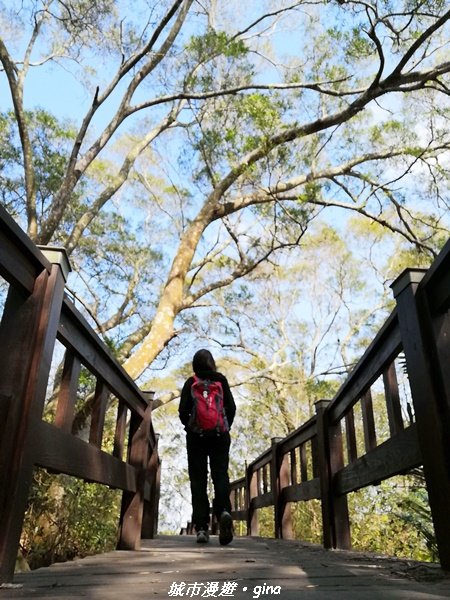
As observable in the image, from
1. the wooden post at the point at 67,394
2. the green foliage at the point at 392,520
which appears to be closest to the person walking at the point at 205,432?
the wooden post at the point at 67,394

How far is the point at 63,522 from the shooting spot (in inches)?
144

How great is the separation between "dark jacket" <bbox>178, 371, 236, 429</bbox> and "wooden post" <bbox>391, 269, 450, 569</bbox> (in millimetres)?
1930

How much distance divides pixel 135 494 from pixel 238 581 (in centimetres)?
204

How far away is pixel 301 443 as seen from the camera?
13.6ft

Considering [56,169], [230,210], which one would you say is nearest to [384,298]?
[230,210]

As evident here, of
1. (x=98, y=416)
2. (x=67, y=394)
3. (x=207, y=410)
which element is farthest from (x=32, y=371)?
(x=207, y=410)

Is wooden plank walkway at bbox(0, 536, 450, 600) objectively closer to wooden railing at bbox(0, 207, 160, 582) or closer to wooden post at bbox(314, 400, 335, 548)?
wooden railing at bbox(0, 207, 160, 582)

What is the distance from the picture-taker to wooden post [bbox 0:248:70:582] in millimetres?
1423

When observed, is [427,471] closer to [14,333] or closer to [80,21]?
[14,333]

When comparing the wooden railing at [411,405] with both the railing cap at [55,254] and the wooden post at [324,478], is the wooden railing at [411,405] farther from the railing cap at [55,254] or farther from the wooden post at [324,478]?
the railing cap at [55,254]

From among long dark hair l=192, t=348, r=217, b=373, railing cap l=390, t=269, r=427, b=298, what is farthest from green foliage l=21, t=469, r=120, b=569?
railing cap l=390, t=269, r=427, b=298

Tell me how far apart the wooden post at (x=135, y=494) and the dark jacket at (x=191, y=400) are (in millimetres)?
329

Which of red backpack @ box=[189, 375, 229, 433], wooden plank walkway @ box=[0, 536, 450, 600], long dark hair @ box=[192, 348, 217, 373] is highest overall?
long dark hair @ box=[192, 348, 217, 373]

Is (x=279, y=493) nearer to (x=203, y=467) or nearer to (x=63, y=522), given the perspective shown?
(x=203, y=467)
